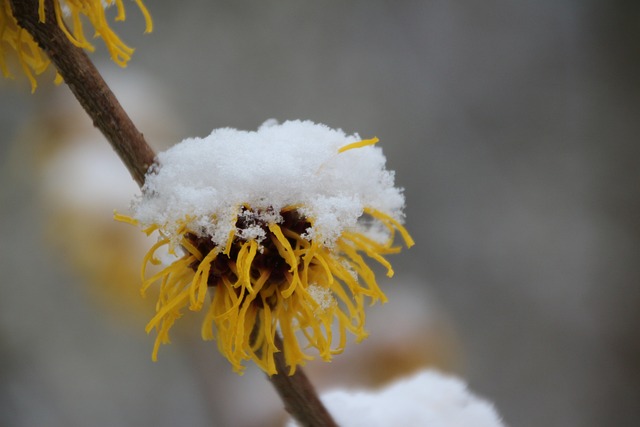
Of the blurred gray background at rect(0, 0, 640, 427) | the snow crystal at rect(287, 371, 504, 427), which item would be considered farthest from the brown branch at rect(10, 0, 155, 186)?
the blurred gray background at rect(0, 0, 640, 427)

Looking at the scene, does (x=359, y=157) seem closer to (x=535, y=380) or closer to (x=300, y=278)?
(x=300, y=278)

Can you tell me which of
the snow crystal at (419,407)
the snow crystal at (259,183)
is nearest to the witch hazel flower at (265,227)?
the snow crystal at (259,183)

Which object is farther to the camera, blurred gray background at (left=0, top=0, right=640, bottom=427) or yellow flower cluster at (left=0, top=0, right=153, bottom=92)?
blurred gray background at (left=0, top=0, right=640, bottom=427)

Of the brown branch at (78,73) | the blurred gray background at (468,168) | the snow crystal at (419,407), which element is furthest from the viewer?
the blurred gray background at (468,168)

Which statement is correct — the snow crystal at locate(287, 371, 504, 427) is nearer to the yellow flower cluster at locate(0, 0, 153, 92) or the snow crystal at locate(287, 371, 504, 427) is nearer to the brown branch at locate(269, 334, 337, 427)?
the brown branch at locate(269, 334, 337, 427)

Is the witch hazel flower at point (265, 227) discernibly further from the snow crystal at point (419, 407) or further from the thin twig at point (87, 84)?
the snow crystal at point (419, 407)


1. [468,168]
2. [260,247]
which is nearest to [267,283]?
[260,247]
